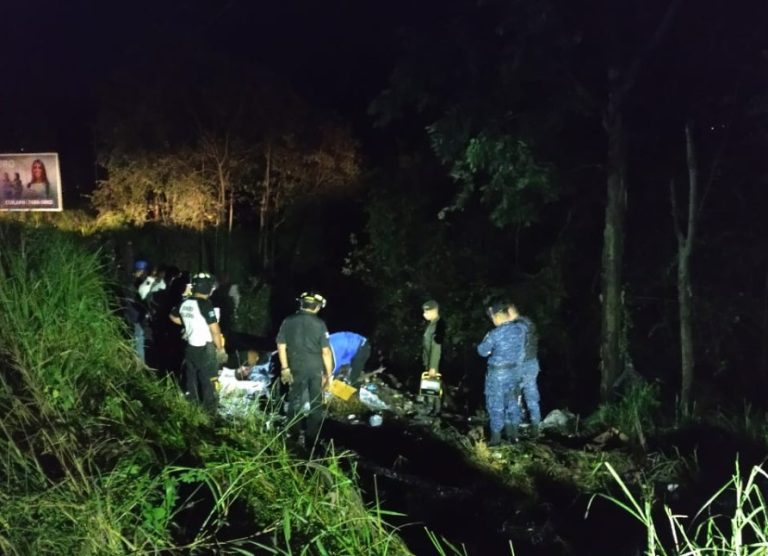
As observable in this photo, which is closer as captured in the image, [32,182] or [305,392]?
[305,392]

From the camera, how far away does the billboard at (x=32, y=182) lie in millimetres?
15562

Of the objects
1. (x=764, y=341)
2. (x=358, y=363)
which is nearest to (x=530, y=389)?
(x=358, y=363)

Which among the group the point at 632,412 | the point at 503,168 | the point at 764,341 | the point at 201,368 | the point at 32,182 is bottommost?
the point at 632,412

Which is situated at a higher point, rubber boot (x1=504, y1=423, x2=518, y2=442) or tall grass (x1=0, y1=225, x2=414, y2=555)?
tall grass (x1=0, y1=225, x2=414, y2=555)

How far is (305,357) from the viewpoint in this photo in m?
7.24

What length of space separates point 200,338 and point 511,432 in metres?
3.30

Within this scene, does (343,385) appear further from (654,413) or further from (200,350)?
(654,413)

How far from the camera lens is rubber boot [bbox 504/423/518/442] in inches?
307

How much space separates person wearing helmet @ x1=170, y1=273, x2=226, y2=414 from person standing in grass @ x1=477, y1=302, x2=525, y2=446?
2661mm

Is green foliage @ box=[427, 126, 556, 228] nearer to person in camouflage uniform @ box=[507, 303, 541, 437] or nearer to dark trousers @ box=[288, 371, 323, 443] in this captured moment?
person in camouflage uniform @ box=[507, 303, 541, 437]

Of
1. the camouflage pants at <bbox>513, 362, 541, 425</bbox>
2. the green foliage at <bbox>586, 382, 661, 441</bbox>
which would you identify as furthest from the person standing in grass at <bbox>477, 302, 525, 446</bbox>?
the green foliage at <bbox>586, 382, 661, 441</bbox>

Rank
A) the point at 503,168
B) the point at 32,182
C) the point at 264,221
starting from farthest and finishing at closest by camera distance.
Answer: the point at 264,221 < the point at 32,182 < the point at 503,168

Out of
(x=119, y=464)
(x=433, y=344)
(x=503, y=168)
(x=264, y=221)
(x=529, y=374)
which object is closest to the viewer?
(x=119, y=464)

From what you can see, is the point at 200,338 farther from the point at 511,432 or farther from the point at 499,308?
the point at 511,432
